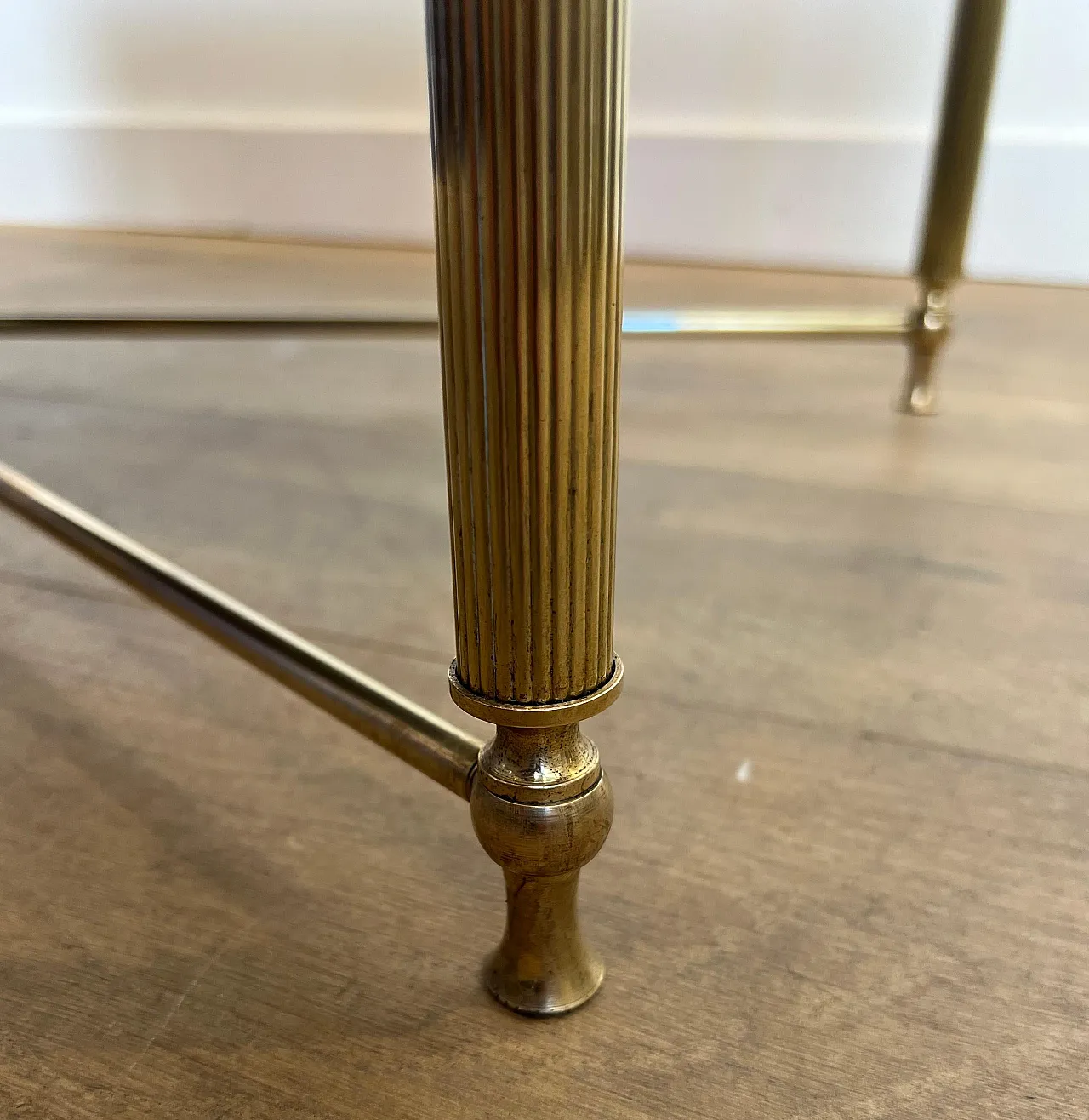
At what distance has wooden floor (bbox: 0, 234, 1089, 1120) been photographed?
0.33 m

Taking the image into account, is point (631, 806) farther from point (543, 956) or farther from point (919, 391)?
point (919, 391)

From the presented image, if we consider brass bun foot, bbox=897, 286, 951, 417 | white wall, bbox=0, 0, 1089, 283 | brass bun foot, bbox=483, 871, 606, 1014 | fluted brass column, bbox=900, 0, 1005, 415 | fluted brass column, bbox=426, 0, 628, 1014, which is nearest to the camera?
fluted brass column, bbox=426, 0, 628, 1014

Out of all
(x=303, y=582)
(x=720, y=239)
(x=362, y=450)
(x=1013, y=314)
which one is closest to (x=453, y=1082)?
(x=303, y=582)

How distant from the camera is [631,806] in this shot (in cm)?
44

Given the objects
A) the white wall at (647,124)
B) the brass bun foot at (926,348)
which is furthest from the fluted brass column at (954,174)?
the white wall at (647,124)

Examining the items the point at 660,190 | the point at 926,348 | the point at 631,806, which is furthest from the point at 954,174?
the point at 660,190

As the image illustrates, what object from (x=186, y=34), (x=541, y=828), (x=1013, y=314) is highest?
(x=186, y=34)

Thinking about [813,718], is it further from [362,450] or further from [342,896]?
[362,450]

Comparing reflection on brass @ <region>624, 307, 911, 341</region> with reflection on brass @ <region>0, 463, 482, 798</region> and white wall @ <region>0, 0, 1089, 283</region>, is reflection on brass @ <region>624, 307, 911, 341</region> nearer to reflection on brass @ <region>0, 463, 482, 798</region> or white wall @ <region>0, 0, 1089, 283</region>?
reflection on brass @ <region>0, 463, 482, 798</region>

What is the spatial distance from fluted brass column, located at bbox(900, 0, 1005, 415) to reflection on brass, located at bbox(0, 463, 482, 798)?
2.11ft

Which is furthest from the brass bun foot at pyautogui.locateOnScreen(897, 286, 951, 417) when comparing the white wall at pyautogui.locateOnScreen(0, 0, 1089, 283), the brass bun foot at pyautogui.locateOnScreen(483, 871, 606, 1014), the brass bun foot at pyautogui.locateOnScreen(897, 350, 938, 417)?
the brass bun foot at pyautogui.locateOnScreen(483, 871, 606, 1014)

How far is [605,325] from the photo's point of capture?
0.26m

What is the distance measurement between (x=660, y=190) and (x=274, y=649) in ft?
4.24

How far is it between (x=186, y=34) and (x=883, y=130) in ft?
3.46
